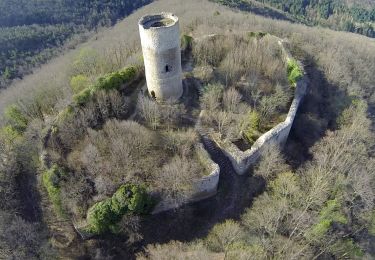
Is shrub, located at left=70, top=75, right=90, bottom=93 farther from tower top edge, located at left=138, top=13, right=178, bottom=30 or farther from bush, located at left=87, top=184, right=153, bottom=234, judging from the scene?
bush, located at left=87, top=184, right=153, bottom=234

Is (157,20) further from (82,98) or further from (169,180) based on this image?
(169,180)

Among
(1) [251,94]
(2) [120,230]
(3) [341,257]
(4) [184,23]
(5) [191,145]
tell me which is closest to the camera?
(2) [120,230]

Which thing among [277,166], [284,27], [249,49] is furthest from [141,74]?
[284,27]

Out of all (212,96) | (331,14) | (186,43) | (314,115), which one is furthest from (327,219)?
(331,14)

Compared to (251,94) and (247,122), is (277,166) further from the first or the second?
(251,94)

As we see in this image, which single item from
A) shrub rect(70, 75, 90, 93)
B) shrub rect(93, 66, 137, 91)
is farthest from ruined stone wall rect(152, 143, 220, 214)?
shrub rect(70, 75, 90, 93)
